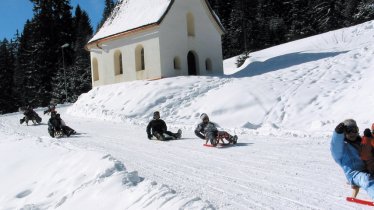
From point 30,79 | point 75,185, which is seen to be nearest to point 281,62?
point 75,185

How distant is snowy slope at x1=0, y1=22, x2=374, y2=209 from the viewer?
751 cm

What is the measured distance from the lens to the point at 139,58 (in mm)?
30625

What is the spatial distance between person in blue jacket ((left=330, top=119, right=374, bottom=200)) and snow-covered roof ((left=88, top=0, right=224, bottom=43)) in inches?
886

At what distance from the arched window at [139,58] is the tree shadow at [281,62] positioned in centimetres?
667

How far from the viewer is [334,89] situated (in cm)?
1936

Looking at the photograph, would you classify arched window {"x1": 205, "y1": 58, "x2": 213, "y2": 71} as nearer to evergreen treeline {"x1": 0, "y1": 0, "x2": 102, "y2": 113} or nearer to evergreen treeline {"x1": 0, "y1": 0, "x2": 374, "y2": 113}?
evergreen treeline {"x1": 0, "y1": 0, "x2": 374, "y2": 113}

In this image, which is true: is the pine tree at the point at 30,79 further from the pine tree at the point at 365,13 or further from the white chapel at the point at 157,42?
the pine tree at the point at 365,13

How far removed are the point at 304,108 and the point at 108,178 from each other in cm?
1174

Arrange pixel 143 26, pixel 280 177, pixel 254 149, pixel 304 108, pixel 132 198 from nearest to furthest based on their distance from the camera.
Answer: pixel 132 198, pixel 280 177, pixel 254 149, pixel 304 108, pixel 143 26

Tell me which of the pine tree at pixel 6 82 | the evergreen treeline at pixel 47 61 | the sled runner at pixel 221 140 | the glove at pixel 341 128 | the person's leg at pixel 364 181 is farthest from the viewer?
the pine tree at pixel 6 82

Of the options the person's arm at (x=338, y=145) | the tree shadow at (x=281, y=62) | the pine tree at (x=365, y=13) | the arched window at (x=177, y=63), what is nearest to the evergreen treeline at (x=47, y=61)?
the arched window at (x=177, y=63)

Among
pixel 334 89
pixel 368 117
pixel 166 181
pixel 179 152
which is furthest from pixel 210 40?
pixel 166 181

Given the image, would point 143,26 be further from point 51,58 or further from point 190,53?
point 51,58

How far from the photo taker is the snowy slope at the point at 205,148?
24.6ft
